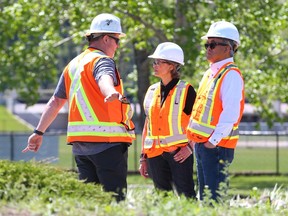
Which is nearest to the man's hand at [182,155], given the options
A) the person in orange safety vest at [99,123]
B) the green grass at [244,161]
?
the person in orange safety vest at [99,123]

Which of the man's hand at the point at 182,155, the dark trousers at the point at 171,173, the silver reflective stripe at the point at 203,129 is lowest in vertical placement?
the dark trousers at the point at 171,173

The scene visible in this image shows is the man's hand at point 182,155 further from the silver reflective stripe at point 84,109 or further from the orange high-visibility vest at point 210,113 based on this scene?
the silver reflective stripe at point 84,109

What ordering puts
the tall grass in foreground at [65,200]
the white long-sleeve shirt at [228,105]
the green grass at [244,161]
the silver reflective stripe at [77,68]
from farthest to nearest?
the green grass at [244,161], the white long-sleeve shirt at [228,105], the silver reflective stripe at [77,68], the tall grass in foreground at [65,200]

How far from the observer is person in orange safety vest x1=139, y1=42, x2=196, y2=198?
9.99 metres

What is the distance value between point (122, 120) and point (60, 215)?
2.41 m

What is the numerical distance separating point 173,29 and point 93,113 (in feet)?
47.2

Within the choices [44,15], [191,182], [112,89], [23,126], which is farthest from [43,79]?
[23,126]

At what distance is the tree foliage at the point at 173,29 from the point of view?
2244 cm

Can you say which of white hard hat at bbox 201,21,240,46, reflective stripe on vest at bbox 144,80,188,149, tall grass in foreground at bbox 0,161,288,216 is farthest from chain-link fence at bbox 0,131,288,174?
tall grass in foreground at bbox 0,161,288,216

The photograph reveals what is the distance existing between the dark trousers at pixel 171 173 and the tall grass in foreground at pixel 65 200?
2.28m

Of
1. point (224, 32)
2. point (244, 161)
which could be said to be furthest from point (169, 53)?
point (244, 161)

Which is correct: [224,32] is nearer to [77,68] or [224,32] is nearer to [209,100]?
[209,100]

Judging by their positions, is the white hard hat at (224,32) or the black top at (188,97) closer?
the white hard hat at (224,32)

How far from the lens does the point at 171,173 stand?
1012 centimetres
